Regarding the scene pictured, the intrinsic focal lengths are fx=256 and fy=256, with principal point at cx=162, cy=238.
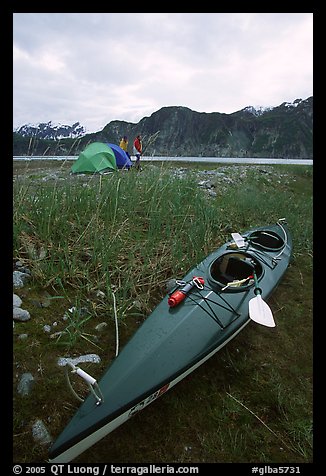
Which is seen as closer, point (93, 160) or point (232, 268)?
point (232, 268)

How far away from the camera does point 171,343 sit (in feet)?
5.93

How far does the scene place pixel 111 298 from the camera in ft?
7.82

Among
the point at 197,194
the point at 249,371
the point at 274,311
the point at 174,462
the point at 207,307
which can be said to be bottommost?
the point at 174,462

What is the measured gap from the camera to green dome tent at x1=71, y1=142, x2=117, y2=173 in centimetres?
638

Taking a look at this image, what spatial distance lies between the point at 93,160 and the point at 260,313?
5.88 meters

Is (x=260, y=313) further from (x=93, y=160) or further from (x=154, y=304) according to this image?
(x=93, y=160)

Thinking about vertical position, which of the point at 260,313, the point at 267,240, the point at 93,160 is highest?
the point at 93,160

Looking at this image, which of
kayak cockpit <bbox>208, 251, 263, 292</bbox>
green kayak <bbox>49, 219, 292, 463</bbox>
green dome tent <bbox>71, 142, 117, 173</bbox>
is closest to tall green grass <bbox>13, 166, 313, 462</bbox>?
green kayak <bbox>49, 219, 292, 463</bbox>

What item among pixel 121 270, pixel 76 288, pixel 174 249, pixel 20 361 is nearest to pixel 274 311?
pixel 174 249

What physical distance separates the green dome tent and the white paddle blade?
17.3ft

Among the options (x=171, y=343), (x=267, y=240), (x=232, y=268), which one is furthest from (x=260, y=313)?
(x=267, y=240)

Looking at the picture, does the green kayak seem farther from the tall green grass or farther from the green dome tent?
the green dome tent

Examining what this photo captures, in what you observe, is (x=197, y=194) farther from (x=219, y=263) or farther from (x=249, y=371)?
(x=249, y=371)
